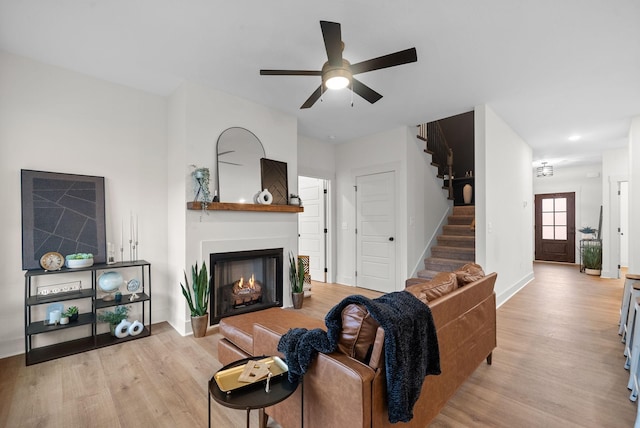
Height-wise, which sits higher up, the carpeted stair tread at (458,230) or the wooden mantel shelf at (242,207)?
the wooden mantel shelf at (242,207)

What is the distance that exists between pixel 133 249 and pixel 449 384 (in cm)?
340

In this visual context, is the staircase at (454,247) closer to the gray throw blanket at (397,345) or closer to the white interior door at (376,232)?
the white interior door at (376,232)

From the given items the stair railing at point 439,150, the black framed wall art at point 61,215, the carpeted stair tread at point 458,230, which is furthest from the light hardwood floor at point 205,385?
the stair railing at point 439,150

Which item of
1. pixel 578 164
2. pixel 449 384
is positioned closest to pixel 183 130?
pixel 449 384

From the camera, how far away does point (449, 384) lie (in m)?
1.86

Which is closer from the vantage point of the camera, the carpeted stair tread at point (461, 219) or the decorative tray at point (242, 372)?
the decorative tray at point (242, 372)

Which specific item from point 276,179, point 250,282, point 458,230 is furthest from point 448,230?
point 250,282

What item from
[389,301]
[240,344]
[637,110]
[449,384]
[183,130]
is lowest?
[449,384]

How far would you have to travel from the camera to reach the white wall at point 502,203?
389 cm

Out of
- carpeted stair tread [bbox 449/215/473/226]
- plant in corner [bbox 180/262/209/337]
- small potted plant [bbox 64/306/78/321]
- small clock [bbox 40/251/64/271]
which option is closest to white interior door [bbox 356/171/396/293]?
carpeted stair tread [bbox 449/215/473/226]

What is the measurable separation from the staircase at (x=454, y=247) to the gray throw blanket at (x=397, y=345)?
355 cm

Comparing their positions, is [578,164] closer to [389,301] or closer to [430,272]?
[430,272]

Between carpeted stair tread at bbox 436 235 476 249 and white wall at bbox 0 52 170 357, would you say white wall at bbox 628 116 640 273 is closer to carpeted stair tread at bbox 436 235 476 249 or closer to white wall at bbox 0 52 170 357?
carpeted stair tread at bbox 436 235 476 249

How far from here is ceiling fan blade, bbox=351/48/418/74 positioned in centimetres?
208
